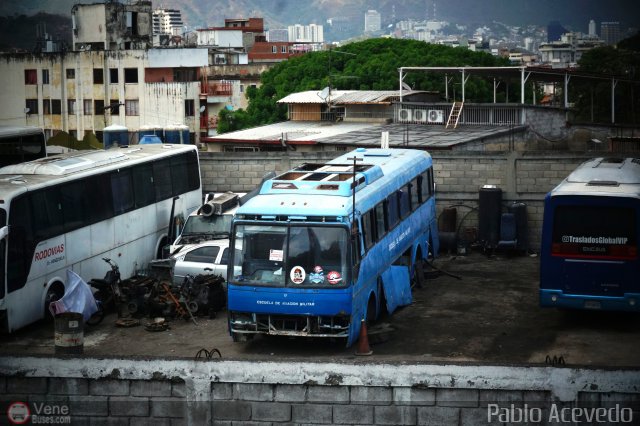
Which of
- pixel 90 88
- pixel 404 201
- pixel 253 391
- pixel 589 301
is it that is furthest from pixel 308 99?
pixel 253 391

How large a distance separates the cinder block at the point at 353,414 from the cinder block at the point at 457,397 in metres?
0.81

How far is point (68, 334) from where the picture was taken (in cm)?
1510

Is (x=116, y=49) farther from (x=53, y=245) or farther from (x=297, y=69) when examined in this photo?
(x=53, y=245)

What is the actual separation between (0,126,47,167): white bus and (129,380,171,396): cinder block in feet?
49.3

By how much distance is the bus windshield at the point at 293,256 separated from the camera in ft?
50.8

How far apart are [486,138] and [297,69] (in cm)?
3734

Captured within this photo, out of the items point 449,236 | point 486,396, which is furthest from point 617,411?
point 449,236

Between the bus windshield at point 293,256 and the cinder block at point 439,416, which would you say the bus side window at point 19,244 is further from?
the cinder block at point 439,416

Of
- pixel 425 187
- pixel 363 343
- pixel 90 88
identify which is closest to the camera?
pixel 363 343

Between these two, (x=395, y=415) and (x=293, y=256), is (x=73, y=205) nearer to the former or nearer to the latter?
(x=293, y=256)

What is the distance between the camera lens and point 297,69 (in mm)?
69625

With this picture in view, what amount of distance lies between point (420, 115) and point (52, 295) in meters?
25.3

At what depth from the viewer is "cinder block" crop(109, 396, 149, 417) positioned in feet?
38.9

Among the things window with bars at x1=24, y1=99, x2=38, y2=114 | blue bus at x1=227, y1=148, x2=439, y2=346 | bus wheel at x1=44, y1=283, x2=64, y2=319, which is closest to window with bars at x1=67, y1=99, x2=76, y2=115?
window with bars at x1=24, y1=99, x2=38, y2=114
